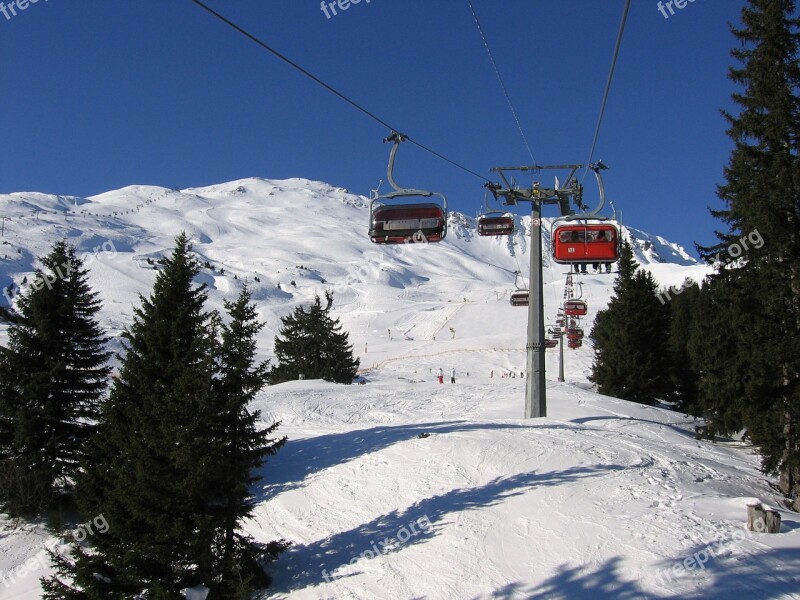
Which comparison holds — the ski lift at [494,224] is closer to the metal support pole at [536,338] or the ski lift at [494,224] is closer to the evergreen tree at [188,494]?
the metal support pole at [536,338]

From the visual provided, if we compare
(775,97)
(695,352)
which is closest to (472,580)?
(775,97)

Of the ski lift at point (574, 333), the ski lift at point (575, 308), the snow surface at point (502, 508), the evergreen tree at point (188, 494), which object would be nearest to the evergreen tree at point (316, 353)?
the ski lift at point (574, 333)

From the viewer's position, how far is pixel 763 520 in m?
11.2

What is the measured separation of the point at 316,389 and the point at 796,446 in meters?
20.4

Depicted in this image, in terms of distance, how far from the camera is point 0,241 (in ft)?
494

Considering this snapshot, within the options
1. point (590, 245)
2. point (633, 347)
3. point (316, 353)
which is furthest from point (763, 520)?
point (316, 353)

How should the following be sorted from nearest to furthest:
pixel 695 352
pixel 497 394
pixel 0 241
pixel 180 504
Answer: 1. pixel 180 504
2. pixel 695 352
3. pixel 497 394
4. pixel 0 241

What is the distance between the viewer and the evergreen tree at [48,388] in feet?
59.3

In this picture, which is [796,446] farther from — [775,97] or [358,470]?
[358,470]

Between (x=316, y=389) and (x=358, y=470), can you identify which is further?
(x=316, y=389)

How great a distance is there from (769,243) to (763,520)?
780cm

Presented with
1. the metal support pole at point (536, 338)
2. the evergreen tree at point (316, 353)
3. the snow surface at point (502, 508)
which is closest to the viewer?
the snow surface at point (502, 508)

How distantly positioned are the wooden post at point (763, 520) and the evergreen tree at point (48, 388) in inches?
644

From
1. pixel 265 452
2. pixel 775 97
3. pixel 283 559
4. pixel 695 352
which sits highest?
pixel 775 97
